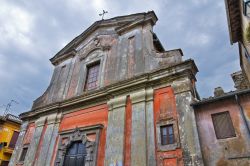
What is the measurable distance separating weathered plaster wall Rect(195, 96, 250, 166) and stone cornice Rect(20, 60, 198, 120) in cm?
142

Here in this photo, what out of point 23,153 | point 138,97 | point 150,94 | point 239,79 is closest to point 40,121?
point 23,153

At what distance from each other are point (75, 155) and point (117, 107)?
272 cm

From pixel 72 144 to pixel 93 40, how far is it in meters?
6.52

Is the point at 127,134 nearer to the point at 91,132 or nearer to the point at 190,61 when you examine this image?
the point at 91,132

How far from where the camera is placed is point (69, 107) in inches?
373

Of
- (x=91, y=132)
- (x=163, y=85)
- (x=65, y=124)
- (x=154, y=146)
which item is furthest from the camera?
(x=65, y=124)

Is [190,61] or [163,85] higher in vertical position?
[190,61]

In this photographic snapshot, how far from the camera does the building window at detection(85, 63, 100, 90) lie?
32.8 feet

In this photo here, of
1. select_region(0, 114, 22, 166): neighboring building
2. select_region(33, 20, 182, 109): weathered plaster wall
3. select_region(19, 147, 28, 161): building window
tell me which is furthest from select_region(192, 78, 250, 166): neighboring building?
select_region(0, 114, 22, 166): neighboring building

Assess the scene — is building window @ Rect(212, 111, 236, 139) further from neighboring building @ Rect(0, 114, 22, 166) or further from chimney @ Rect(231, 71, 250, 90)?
neighboring building @ Rect(0, 114, 22, 166)

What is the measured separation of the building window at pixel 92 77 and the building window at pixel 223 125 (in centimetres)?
609

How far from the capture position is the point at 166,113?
6375 millimetres

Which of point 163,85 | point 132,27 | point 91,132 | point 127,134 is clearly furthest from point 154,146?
point 132,27

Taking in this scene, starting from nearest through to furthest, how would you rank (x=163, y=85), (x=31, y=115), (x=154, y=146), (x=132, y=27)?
(x=154, y=146) → (x=163, y=85) → (x=132, y=27) → (x=31, y=115)
